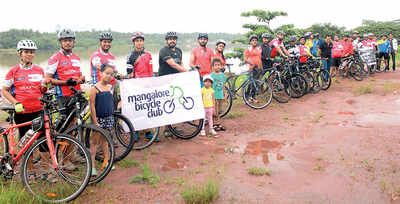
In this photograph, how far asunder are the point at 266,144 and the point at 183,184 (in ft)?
6.55

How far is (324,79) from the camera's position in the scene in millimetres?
9648

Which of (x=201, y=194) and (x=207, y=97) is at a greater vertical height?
(x=207, y=97)

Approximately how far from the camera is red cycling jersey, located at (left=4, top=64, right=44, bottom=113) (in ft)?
12.4

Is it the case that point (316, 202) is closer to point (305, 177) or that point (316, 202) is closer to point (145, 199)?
point (305, 177)

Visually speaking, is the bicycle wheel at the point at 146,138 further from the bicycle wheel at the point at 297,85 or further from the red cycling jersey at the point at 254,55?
the bicycle wheel at the point at 297,85

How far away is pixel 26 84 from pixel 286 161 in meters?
3.64

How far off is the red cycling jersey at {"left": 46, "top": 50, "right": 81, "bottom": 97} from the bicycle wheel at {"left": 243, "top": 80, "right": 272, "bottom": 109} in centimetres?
449

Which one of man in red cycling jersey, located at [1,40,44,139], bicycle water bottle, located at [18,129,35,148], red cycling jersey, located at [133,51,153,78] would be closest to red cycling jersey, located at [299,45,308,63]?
red cycling jersey, located at [133,51,153,78]

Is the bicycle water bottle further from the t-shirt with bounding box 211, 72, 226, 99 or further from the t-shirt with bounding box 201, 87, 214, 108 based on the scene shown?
the t-shirt with bounding box 211, 72, 226, 99

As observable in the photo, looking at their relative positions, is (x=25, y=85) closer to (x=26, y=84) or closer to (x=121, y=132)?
(x=26, y=84)

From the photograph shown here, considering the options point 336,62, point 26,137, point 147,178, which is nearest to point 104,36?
point 26,137

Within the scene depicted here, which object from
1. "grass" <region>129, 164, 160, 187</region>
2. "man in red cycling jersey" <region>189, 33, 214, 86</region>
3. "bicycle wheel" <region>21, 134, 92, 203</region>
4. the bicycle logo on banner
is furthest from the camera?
"man in red cycling jersey" <region>189, 33, 214, 86</region>

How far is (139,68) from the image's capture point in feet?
18.1

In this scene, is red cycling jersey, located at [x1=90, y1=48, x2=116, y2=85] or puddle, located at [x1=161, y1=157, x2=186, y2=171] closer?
puddle, located at [x1=161, y1=157, x2=186, y2=171]
